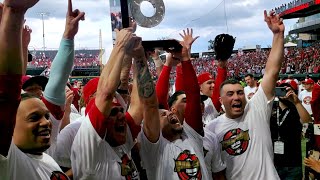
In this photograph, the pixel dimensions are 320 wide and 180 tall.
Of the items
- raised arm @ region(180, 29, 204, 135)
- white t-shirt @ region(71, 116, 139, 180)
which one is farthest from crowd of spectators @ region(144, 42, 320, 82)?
white t-shirt @ region(71, 116, 139, 180)

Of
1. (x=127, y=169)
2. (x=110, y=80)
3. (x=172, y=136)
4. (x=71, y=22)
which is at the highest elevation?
(x=71, y=22)

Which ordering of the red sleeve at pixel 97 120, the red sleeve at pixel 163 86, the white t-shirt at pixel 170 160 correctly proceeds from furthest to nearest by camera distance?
the red sleeve at pixel 163 86
the white t-shirt at pixel 170 160
the red sleeve at pixel 97 120

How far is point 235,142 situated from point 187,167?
2.58ft

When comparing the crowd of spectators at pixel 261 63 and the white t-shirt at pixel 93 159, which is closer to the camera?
the white t-shirt at pixel 93 159

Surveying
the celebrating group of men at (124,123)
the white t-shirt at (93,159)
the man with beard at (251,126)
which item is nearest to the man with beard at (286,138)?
the celebrating group of men at (124,123)

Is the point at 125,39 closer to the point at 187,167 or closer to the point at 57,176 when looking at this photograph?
the point at 57,176

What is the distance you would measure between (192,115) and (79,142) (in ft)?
4.00

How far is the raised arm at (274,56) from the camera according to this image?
3900 millimetres

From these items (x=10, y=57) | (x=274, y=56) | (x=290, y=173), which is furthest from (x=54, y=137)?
(x=290, y=173)

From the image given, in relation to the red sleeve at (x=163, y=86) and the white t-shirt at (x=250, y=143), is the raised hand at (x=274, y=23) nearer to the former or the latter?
the white t-shirt at (x=250, y=143)

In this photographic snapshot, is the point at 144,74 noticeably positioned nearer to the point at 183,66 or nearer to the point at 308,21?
the point at 183,66

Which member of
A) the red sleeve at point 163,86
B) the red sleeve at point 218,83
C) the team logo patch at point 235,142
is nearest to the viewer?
the team logo patch at point 235,142

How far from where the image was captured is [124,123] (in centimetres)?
282

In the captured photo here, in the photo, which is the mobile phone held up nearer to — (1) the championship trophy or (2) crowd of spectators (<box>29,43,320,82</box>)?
(1) the championship trophy
